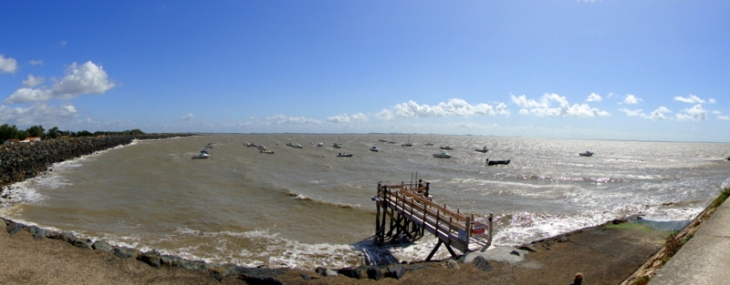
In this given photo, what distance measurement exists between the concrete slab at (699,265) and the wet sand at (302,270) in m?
2.35

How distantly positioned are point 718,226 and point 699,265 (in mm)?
4512

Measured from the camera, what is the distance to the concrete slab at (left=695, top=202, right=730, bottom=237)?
990cm

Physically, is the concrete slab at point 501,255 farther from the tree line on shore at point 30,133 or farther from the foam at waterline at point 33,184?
the tree line on shore at point 30,133

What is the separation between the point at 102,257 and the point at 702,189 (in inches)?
→ 1820

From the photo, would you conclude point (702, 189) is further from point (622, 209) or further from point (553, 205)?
point (553, 205)

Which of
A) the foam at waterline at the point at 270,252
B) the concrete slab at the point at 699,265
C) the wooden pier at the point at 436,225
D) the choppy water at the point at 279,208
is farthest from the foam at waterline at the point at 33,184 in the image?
the concrete slab at the point at 699,265

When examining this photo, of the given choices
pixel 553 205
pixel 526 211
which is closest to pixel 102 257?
pixel 526 211

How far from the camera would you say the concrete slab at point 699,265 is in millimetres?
6793

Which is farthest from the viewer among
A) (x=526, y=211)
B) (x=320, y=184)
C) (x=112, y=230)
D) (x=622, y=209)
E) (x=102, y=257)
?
(x=320, y=184)

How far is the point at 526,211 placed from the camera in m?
24.2

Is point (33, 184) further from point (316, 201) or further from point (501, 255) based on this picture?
point (501, 255)

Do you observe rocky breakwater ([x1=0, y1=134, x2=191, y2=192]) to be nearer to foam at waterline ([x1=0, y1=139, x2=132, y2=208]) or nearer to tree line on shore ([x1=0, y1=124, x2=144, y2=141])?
foam at waterline ([x1=0, y1=139, x2=132, y2=208])

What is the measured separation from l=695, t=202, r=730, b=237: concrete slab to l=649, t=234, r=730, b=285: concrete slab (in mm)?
683

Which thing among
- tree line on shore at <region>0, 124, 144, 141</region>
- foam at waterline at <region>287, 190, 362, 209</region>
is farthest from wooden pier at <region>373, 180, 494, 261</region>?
tree line on shore at <region>0, 124, 144, 141</region>
